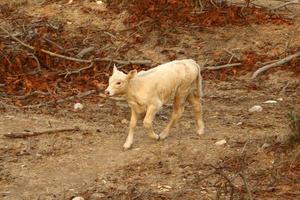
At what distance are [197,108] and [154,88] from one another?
948mm

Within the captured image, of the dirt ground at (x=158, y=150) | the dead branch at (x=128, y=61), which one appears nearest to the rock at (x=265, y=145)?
the dirt ground at (x=158, y=150)

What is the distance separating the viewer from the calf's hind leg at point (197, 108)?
857 cm

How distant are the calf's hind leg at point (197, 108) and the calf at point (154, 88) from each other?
0.19 feet

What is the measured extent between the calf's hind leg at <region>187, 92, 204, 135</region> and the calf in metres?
0.06

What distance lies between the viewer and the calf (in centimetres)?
778

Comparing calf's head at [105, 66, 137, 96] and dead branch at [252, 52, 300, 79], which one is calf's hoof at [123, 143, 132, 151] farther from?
dead branch at [252, 52, 300, 79]

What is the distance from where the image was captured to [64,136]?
28.6ft

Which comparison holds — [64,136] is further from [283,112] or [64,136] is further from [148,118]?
[283,112]

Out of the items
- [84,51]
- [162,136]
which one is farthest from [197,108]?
[84,51]

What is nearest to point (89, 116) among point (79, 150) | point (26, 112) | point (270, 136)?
point (26, 112)

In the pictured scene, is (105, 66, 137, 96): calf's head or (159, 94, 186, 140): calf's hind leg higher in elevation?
(105, 66, 137, 96): calf's head

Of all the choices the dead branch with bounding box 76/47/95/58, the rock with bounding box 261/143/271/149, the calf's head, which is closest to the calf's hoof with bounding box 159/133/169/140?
the calf's head

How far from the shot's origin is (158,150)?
7996mm

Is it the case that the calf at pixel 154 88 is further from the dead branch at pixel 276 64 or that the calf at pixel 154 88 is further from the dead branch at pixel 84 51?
the dead branch at pixel 84 51
